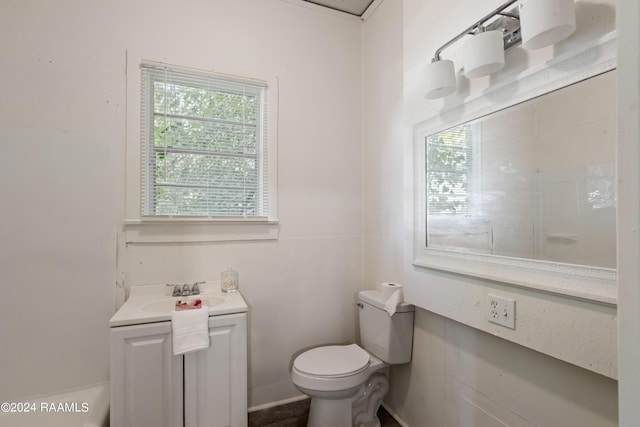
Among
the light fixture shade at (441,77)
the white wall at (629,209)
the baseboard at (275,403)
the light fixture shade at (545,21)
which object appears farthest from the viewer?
the baseboard at (275,403)

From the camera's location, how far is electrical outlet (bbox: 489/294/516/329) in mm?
1055

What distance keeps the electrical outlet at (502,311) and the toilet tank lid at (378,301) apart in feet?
1.93

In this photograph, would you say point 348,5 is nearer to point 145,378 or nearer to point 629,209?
point 629,209

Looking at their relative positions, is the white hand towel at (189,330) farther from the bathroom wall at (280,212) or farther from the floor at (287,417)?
the floor at (287,417)

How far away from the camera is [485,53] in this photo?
103 cm

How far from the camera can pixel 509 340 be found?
1092 mm

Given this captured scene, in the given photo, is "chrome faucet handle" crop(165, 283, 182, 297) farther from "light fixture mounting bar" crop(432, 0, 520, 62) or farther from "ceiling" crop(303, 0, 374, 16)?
"ceiling" crop(303, 0, 374, 16)

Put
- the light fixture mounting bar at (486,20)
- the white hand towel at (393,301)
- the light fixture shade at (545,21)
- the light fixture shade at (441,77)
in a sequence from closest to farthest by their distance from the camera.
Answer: the light fixture shade at (545,21) → the light fixture mounting bar at (486,20) → the light fixture shade at (441,77) → the white hand towel at (393,301)

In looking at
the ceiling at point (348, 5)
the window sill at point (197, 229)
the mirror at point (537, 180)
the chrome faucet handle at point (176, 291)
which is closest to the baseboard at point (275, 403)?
the chrome faucet handle at point (176, 291)

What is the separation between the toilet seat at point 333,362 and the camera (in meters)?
1.57

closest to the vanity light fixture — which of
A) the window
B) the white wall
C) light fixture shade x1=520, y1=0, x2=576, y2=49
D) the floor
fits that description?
light fixture shade x1=520, y1=0, x2=576, y2=49

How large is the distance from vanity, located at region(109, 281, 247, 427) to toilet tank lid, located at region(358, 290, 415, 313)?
2.61 ft

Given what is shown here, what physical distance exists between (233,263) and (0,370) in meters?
1.24

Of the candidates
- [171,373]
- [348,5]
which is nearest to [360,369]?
[171,373]
